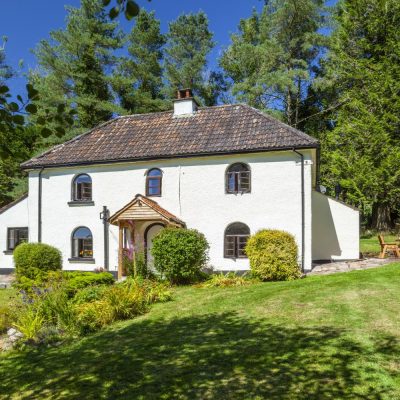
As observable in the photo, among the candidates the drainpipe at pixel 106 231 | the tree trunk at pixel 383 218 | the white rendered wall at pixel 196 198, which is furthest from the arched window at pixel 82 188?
the tree trunk at pixel 383 218

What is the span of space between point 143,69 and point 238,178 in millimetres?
23046

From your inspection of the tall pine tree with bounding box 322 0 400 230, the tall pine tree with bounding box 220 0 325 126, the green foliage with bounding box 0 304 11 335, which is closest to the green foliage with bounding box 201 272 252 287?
the green foliage with bounding box 0 304 11 335

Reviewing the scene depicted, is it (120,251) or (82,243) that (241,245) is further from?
(82,243)

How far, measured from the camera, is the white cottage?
17.1 m

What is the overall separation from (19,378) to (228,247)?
1171 centimetres

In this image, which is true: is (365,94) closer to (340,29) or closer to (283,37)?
(340,29)

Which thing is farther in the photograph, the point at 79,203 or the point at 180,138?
the point at 79,203

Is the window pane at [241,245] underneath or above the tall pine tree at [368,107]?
underneath

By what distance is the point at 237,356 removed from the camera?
262 inches

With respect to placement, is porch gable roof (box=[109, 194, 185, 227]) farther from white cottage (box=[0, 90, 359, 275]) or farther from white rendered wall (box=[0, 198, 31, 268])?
white rendered wall (box=[0, 198, 31, 268])

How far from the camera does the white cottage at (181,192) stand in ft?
56.0

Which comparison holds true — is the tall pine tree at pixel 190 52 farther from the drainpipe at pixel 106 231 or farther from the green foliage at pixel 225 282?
the green foliage at pixel 225 282

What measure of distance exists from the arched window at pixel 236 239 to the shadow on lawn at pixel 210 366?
8.69 metres

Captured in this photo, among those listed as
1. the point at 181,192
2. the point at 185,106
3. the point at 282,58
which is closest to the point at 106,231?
the point at 181,192
